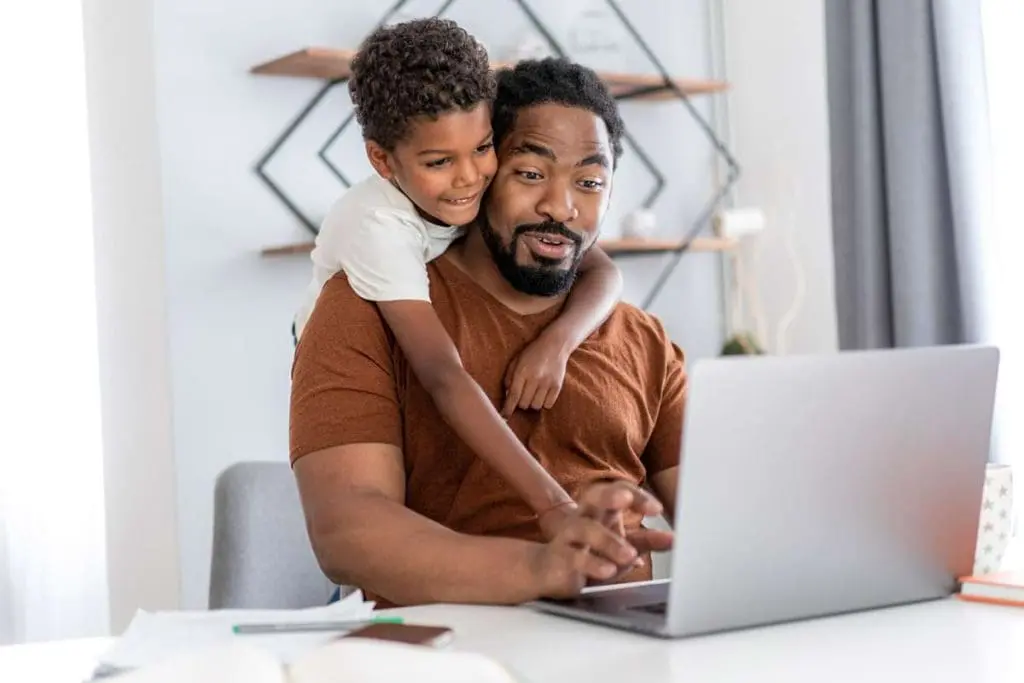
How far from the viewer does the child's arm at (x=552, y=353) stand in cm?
172

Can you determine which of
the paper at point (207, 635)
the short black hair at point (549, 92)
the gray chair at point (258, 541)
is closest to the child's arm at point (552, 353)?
the short black hair at point (549, 92)

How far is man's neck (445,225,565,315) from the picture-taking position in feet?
6.08

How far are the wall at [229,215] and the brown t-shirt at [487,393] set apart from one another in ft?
4.96

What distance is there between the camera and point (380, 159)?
1.83m

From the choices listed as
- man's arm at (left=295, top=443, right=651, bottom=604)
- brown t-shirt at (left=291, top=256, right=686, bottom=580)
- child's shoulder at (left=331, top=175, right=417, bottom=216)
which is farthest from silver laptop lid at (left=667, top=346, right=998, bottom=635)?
child's shoulder at (left=331, top=175, right=417, bottom=216)

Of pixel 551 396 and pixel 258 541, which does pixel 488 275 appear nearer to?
pixel 551 396

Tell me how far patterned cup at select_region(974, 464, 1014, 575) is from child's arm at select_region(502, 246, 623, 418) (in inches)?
20.9

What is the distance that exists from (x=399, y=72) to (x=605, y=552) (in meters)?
0.71

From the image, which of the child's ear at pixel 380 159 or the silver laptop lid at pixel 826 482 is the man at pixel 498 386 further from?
the silver laptop lid at pixel 826 482

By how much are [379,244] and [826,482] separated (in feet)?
2.33

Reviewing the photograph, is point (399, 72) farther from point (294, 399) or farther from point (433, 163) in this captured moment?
point (294, 399)

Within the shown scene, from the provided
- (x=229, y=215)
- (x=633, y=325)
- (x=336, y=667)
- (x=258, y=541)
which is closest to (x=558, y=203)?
(x=633, y=325)

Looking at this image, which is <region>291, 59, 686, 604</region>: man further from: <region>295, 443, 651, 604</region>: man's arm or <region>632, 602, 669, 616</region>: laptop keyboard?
<region>632, 602, 669, 616</region>: laptop keyboard

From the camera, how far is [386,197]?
1.83 metres
